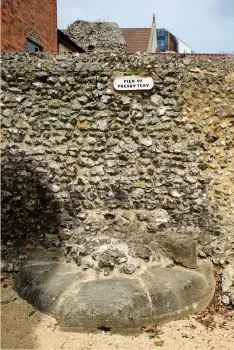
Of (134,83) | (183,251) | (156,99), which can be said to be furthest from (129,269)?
(134,83)

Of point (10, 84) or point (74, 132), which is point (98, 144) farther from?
point (10, 84)

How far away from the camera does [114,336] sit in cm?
398

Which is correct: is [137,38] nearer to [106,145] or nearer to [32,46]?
[32,46]

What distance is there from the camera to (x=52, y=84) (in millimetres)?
5277

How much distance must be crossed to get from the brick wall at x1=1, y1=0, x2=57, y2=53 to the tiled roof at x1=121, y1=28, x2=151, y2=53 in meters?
8.39

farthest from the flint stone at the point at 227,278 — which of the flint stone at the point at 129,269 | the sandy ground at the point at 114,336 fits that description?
the flint stone at the point at 129,269

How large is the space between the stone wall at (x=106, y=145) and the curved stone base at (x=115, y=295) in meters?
0.66

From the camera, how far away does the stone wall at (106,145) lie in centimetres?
524

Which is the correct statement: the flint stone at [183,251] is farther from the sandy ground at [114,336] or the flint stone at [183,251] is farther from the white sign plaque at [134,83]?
the white sign plaque at [134,83]

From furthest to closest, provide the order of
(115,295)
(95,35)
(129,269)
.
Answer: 1. (95,35)
2. (129,269)
3. (115,295)

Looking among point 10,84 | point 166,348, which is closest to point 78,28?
point 10,84

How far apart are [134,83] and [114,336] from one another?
321 centimetres

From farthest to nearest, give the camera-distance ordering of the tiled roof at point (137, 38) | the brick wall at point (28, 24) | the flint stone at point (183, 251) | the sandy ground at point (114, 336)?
1. the tiled roof at point (137, 38)
2. the brick wall at point (28, 24)
3. the flint stone at point (183, 251)
4. the sandy ground at point (114, 336)

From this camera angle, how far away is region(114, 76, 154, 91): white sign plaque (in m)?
5.23
